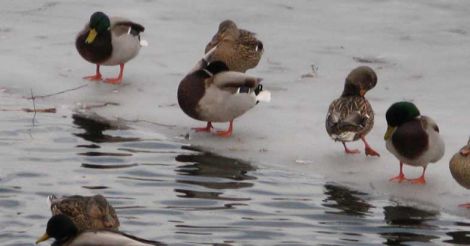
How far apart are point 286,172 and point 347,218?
1.25 meters

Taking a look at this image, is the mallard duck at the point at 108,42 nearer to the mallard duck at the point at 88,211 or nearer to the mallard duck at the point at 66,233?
the mallard duck at the point at 88,211

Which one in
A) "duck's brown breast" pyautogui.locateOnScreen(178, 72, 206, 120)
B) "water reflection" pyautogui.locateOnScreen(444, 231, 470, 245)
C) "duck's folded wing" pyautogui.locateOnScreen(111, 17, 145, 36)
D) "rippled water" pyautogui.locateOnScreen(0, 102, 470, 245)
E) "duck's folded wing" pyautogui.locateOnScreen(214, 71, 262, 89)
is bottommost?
"rippled water" pyautogui.locateOnScreen(0, 102, 470, 245)

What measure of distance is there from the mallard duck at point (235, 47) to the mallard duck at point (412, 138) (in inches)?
129

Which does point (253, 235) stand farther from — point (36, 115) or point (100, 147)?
point (36, 115)

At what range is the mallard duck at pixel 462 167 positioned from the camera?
33.0 feet

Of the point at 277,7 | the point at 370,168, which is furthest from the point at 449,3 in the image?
the point at 370,168

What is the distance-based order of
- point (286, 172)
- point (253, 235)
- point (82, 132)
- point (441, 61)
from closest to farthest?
point (253, 235) → point (286, 172) → point (82, 132) → point (441, 61)

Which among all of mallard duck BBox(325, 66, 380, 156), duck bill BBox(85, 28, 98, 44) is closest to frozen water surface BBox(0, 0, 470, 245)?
mallard duck BBox(325, 66, 380, 156)

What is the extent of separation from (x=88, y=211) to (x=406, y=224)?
2.28 metres

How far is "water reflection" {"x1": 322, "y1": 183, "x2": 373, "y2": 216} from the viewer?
10.0m

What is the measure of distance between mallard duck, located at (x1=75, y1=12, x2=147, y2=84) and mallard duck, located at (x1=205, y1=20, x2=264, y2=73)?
0.78 meters

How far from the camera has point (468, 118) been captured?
39.9 ft

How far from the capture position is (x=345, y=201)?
1028cm

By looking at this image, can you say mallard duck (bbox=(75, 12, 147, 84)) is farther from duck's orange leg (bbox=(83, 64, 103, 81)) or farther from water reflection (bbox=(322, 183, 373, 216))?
water reflection (bbox=(322, 183, 373, 216))
